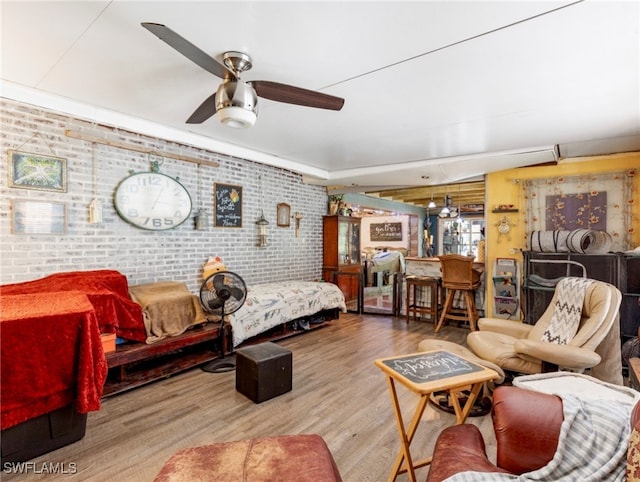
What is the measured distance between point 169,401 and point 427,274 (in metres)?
4.19

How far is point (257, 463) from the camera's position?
131 centimetres

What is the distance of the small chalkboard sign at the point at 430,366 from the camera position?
1.67 m

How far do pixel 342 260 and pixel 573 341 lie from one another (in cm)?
393

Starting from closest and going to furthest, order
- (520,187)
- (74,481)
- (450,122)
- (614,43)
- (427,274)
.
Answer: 1. (74,481)
2. (614,43)
3. (450,122)
4. (520,187)
5. (427,274)

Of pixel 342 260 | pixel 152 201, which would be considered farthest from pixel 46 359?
pixel 342 260

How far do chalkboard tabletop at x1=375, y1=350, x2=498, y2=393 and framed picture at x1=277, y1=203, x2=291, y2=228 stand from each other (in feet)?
11.9

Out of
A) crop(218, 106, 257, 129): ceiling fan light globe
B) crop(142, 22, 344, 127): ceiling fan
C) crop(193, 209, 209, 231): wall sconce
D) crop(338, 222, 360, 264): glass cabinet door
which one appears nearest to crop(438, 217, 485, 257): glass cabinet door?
crop(338, 222, 360, 264): glass cabinet door

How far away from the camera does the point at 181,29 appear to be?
1.85 m

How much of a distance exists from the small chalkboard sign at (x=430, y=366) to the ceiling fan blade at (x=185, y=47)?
1956mm

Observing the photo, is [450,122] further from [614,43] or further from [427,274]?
[427,274]

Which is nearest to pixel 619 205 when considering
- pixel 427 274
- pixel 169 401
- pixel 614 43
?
pixel 427 274

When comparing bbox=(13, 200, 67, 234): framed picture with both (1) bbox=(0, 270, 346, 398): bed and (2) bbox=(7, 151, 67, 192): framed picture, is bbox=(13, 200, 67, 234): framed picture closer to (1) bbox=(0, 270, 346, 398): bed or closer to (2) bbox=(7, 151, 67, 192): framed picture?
(2) bbox=(7, 151, 67, 192): framed picture

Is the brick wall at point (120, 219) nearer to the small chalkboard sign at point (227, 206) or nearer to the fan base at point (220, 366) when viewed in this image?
the small chalkboard sign at point (227, 206)

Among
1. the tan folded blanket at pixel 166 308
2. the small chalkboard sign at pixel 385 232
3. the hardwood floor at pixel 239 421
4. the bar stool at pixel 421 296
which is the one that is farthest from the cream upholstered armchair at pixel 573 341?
the small chalkboard sign at pixel 385 232
